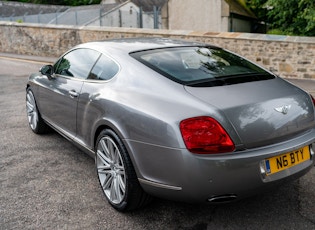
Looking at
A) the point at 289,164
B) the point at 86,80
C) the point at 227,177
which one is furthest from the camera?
the point at 86,80

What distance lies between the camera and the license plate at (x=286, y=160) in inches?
99.7

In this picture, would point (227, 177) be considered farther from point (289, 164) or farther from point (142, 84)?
point (142, 84)

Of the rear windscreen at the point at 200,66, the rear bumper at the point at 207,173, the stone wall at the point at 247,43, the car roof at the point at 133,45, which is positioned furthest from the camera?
the stone wall at the point at 247,43

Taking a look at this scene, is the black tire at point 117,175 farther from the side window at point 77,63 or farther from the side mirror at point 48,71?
the side mirror at point 48,71

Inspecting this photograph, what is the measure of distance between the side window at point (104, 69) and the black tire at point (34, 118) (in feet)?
5.99

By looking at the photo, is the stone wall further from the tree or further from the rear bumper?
the rear bumper

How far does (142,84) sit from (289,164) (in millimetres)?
1348

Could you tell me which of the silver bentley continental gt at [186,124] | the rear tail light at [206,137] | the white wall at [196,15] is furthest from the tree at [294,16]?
the rear tail light at [206,137]

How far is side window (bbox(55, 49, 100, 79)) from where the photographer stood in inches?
147

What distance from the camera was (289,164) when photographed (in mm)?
2646

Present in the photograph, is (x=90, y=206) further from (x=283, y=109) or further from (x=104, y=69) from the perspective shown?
(x=283, y=109)

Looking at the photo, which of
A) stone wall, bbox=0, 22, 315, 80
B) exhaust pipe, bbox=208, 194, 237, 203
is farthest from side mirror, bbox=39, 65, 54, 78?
stone wall, bbox=0, 22, 315, 80

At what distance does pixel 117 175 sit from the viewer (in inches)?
120

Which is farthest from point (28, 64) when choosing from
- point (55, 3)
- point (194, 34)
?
point (55, 3)
